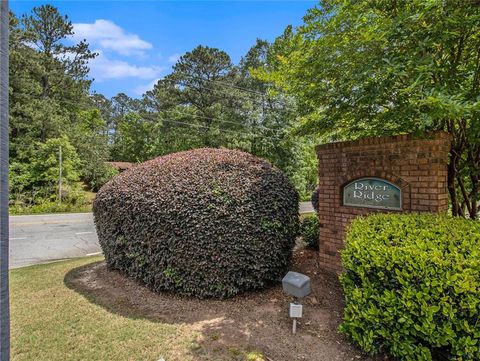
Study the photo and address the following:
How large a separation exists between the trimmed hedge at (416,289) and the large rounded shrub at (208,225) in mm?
1144

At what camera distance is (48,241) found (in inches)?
331

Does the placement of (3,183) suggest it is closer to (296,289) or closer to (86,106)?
(296,289)

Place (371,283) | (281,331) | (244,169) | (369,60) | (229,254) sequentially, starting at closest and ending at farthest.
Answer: (371,283) < (281,331) < (369,60) < (229,254) < (244,169)

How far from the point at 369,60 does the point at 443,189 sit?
1.64 meters

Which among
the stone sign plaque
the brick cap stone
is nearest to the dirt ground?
the stone sign plaque

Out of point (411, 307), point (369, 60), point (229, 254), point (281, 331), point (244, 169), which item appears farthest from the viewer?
point (244, 169)

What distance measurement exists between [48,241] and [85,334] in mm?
7004

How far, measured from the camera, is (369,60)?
297 cm

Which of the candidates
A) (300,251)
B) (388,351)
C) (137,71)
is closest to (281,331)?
(388,351)

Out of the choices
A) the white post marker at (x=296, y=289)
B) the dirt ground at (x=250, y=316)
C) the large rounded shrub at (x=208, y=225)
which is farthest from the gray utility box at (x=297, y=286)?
the large rounded shrub at (x=208, y=225)

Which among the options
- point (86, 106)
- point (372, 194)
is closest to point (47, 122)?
point (86, 106)

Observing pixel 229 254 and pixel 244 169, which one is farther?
pixel 244 169

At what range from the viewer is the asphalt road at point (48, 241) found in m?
6.73

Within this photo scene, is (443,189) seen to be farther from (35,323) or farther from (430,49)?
(35,323)
